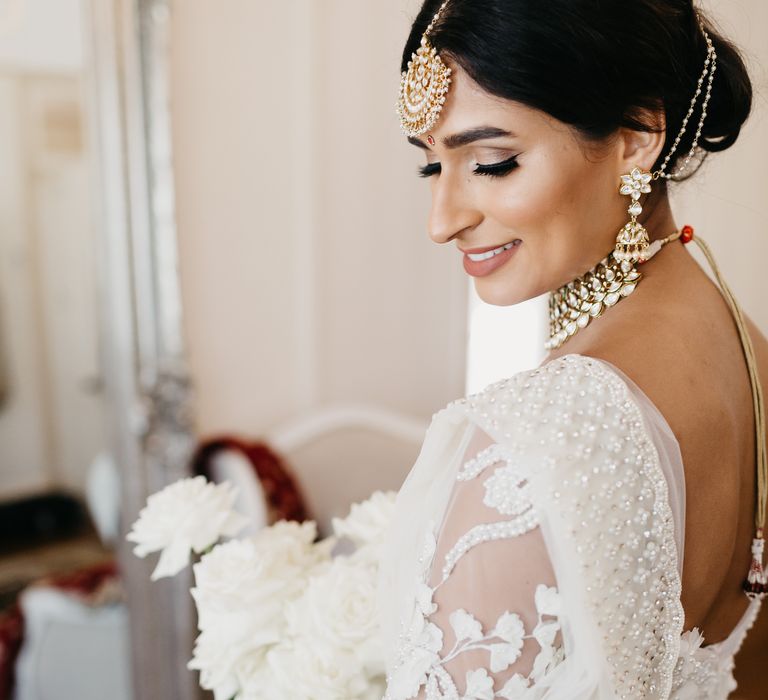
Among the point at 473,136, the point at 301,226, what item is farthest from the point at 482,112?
the point at 301,226

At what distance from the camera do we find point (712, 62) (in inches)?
32.4

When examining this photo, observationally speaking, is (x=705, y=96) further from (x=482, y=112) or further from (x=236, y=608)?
(x=236, y=608)

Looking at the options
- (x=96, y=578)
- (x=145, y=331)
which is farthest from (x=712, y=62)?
(x=96, y=578)

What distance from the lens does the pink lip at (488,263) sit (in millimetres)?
826

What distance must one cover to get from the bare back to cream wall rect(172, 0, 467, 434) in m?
1.52

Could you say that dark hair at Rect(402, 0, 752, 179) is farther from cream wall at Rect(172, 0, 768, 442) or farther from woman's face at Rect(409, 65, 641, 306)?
cream wall at Rect(172, 0, 768, 442)

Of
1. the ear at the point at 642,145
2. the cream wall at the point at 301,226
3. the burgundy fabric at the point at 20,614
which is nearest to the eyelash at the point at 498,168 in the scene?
the ear at the point at 642,145

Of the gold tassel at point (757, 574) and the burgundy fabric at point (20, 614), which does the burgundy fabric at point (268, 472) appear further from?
the gold tassel at point (757, 574)

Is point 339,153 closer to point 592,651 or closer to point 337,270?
point 337,270

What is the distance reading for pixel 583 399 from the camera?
0.64 metres

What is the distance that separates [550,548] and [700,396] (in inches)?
8.5

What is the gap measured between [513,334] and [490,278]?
0.96 m

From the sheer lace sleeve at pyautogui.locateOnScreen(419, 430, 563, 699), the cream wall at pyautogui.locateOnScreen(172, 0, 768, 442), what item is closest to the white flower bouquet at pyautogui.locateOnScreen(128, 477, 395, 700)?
the sheer lace sleeve at pyautogui.locateOnScreen(419, 430, 563, 699)

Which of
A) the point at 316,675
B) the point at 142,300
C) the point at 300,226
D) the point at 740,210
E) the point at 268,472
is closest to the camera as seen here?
the point at 316,675
